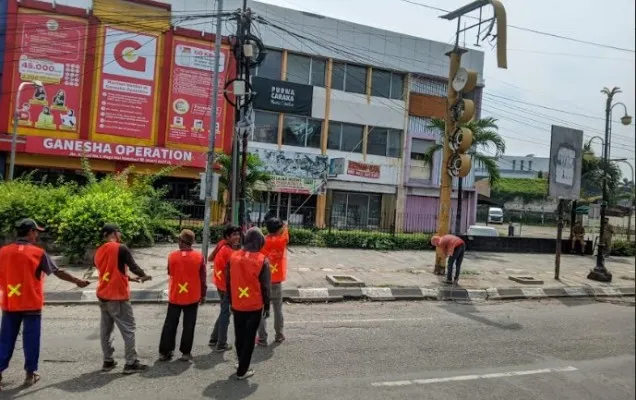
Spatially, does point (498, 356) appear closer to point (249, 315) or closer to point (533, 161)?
point (249, 315)

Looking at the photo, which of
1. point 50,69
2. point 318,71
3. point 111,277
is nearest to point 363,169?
point 318,71

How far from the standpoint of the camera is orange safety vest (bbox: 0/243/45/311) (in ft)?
16.5

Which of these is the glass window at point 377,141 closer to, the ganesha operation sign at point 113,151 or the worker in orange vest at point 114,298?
the ganesha operation sign at point 113,151

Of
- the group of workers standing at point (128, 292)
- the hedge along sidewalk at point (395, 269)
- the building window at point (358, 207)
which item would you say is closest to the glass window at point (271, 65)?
the building window at point (358, 207)

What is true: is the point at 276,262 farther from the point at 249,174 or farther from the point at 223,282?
the point at 249,174

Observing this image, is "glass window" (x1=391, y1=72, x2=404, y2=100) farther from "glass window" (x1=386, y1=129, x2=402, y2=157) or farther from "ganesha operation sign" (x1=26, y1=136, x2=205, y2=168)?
"ganesha operation sign" (x1=26, y1=136, x2=205, y2=168)

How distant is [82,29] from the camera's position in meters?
21.8

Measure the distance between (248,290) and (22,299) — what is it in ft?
7.32

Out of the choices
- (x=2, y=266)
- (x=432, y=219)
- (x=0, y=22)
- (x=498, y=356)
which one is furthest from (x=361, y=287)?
(x=0, y=22)

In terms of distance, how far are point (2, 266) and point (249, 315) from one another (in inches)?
99.6

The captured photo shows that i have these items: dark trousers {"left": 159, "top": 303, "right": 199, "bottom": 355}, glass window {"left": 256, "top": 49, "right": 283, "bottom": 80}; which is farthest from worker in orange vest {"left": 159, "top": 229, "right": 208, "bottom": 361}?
glass window {"left": 256, "top": 49, "right": 283, "bottom": 80}

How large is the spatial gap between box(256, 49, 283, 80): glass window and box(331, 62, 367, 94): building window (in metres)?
2.94

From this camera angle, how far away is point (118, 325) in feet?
18.3

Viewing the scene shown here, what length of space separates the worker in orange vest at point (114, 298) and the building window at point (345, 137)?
21.0m
